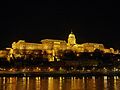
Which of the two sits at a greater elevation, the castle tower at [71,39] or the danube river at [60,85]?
the castle tower at [71,39]

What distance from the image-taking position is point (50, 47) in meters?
124

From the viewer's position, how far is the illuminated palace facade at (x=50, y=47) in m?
118

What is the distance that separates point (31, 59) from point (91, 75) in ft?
90.4

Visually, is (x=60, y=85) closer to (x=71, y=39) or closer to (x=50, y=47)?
(x=50, y=47)

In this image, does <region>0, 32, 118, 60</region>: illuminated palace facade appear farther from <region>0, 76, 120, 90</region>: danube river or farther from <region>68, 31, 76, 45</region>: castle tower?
<region>0, 76, 120, 90</region>: danube river

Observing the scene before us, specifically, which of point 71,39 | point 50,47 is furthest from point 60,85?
point 71,39

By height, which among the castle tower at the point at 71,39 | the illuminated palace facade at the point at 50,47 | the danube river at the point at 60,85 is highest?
the castle tower at the point at 71,39

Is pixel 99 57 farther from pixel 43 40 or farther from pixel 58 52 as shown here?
pixel 43 40

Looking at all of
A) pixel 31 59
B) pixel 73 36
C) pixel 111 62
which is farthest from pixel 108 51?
pixel 31 59

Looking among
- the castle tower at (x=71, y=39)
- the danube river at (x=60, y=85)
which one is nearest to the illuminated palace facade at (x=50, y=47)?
the castle tower at (x=71, y=39)

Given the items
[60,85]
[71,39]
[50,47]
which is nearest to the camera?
[60,85]

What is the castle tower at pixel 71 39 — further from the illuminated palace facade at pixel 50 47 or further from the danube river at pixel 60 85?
the danube river at pixel 60 85

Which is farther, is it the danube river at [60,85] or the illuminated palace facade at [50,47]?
the illuminated palace facade at [50,47]

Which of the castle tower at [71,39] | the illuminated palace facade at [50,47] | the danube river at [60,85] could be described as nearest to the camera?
the danube river at [60,85]
